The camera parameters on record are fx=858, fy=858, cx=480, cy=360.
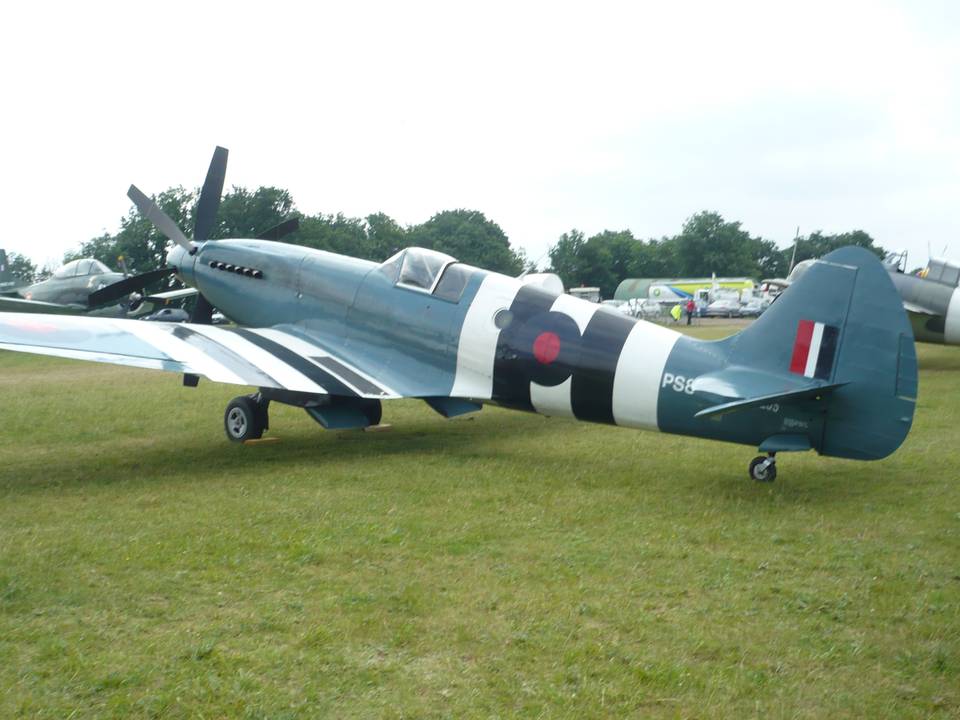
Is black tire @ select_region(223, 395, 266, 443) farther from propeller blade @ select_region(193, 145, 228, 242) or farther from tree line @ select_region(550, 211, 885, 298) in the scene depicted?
tree line @ select_region(550, 211, 885, 298)

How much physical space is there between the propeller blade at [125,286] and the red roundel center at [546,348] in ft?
19.9

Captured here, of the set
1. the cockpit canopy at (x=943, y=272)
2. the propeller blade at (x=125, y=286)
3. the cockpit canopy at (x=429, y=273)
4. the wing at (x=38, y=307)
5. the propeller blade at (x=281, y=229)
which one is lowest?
the wing at (x=38, y=307)

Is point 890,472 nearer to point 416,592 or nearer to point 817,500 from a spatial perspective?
point 817,500

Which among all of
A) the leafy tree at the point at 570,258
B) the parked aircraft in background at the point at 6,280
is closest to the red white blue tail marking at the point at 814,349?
the parked aircraft in background at the point at 6,280

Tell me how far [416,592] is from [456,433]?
19.0 feet

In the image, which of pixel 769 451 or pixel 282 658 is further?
pixel 769 451

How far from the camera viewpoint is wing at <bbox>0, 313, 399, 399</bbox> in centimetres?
809

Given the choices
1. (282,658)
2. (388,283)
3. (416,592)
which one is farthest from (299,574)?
(388,283)

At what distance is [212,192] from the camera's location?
42.1 feet

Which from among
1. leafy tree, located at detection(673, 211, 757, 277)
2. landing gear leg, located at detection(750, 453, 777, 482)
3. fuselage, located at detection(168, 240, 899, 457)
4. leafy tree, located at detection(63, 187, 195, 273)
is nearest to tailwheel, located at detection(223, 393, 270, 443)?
fuselage, located at detection(168, 240, 899, 457)

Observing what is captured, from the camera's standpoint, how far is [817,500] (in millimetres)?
6797

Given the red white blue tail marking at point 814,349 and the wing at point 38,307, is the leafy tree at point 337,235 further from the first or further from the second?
the red white blue tail marking at point 814,349

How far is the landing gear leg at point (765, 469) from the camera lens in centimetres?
720

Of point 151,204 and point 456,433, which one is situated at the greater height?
point 151,204
